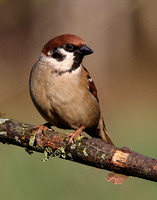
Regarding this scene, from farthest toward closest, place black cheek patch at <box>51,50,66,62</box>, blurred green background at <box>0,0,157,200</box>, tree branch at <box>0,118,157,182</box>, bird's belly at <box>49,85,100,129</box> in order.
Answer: blurred green background at <box>0,0,157,200</box>, black cheek patch at <box>51,50,66,62</box>, bird's belly at <box>49,85,100,129</box>, tree branch at <box>0,118,157,182</box>

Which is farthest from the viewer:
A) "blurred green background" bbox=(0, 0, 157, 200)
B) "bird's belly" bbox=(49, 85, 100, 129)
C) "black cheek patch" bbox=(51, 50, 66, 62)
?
"blurred green background" bbox=(0, 0, 157, 200)

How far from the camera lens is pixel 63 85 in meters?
3.62

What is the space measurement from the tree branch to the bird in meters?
0.36

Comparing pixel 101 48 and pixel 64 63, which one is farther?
pixel 101 48

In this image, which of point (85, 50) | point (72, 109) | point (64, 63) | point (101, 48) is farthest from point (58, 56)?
point (101, 48)

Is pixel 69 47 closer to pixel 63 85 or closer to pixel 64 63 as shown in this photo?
pixel 64 63

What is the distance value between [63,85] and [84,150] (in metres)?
0.84

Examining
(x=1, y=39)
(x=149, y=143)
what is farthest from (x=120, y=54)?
(x=149, y=143)

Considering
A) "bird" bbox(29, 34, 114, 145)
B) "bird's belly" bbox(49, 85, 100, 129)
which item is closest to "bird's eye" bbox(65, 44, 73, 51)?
"bird" bbox(29, 34, 114, 145)

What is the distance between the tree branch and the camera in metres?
2.64

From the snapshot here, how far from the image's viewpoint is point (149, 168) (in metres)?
2.59

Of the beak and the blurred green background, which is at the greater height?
the beak

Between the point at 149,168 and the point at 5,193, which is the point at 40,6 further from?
the point at 149,168

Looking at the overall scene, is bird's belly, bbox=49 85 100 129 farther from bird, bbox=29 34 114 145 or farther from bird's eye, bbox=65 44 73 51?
bird's eye, bbox=65 44 73 51
